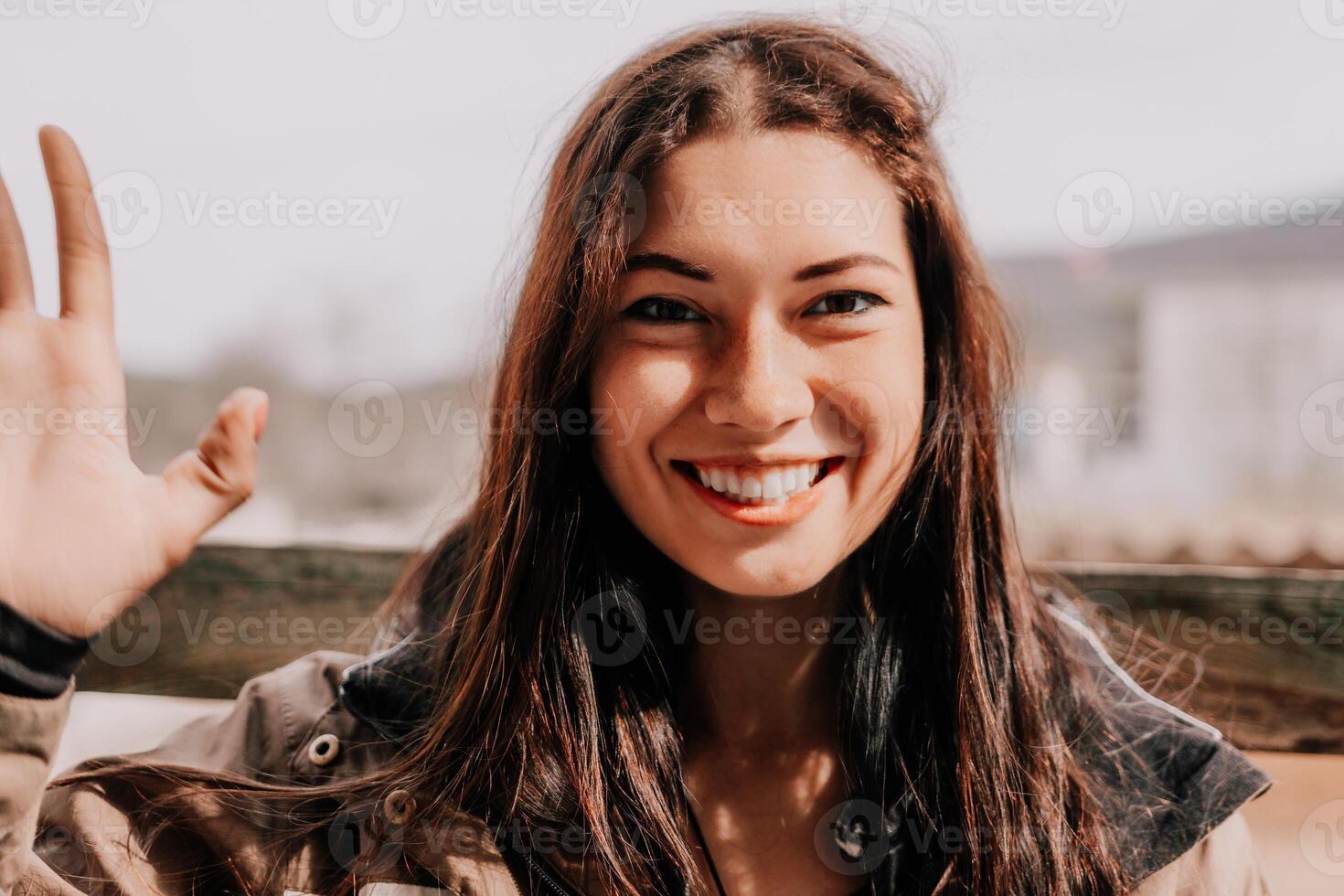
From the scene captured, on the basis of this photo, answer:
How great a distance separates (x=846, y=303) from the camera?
1523 millimetres

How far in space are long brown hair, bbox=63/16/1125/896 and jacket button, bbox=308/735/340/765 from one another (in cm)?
13

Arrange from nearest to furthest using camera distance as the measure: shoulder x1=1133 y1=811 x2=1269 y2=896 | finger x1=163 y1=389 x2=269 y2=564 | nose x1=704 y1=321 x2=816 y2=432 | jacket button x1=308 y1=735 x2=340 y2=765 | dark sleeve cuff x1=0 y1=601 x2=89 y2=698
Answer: dark sleeve cuff x1=0 y1=601 x2=89 y2=698 → finger x1=163 y1=389 x2=269 y2=564 → nose x1=704 y1=321 x2=816 y2=432 → shoulder x1=1133 y1=811 x2=1269 y2=896 → jacket button x1=308 y1=735 x2=340 y2=765

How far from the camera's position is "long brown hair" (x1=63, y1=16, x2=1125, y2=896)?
1.57 meters

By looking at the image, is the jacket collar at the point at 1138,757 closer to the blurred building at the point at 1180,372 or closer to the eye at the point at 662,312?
the eye at the point at 662,312

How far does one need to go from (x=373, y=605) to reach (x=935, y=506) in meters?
1.22

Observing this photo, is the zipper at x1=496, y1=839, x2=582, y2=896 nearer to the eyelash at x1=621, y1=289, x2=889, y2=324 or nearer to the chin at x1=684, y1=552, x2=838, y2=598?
the chin at x1=684, y1=552, x2=838, y2=598

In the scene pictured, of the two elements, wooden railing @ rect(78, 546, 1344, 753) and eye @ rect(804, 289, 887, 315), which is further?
wooden railing @ rect(78, 546, 1344, 753)

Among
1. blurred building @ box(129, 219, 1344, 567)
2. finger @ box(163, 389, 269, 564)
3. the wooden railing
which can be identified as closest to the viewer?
finger @ box(163, 389, 269, 564)

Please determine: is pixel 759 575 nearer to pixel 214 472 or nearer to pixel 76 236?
pixel 214 472

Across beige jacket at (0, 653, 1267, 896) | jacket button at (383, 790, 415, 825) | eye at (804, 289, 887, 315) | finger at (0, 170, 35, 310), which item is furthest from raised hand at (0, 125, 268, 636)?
eye at (804, 289, 887, 315)

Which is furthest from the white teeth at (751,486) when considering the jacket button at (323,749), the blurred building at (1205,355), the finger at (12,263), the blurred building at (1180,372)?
the blurred building at (1205,355)

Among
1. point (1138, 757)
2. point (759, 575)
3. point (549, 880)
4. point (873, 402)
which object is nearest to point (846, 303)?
point (873, 402)

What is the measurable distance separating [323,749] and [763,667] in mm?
767

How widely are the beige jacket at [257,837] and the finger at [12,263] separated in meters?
0.49
